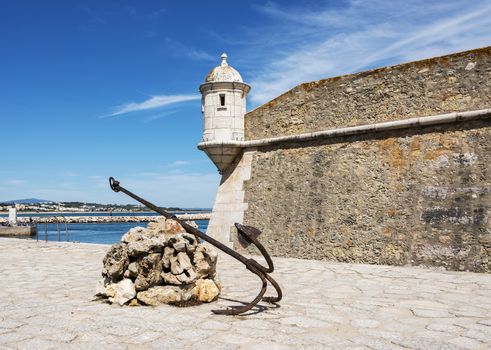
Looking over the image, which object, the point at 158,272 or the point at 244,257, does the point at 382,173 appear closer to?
the point at 244,257

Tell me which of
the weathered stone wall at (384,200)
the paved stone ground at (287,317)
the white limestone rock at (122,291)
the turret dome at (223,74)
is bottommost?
the paved stone ground at (287,317)

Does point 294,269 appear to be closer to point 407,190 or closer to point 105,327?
point 407,190

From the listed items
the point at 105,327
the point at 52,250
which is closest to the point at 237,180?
the point at 52,250

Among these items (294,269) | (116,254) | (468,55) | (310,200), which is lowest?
(294,269)

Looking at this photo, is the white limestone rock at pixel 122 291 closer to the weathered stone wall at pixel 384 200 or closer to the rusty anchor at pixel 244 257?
the rusty anchor at pixel 244 257

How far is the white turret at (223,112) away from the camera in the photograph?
1014 cm

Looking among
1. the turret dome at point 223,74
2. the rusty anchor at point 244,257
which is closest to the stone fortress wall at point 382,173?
the turret dome at point 223,74

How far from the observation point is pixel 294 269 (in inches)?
281

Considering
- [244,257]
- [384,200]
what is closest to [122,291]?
[244,257]

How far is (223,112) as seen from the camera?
1015 centimetres

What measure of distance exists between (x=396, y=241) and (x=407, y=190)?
87 cm

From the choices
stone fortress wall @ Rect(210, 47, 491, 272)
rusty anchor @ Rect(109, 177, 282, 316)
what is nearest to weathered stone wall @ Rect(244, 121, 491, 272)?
stone fortress wall @ Rect(210, 47, 491, 272)

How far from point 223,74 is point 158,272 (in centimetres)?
640

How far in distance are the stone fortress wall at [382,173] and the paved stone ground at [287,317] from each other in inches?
33.8
